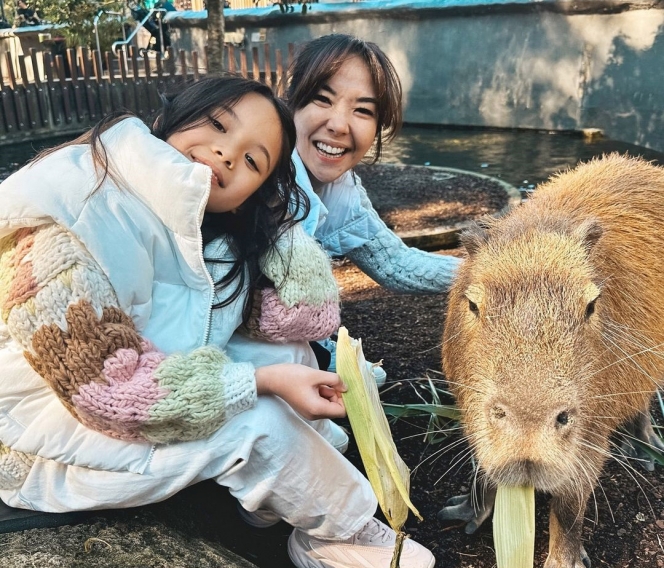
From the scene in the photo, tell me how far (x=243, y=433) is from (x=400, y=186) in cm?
487

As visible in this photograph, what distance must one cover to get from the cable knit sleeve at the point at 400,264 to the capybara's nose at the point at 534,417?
142 cm

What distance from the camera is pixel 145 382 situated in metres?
1.53

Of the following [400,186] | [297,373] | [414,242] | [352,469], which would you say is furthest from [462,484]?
[400,186]

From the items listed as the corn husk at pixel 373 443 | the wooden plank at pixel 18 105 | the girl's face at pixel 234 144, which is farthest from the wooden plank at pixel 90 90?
the corn husk at pixel 373 443

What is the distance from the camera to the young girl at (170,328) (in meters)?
1.50

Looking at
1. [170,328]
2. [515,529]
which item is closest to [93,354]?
[170,328]

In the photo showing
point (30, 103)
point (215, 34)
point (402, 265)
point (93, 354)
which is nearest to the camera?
point (93, 354)

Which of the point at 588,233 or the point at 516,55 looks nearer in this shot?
the point at 588,233

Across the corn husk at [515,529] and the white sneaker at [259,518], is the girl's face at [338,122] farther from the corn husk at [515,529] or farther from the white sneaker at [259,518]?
the corn husk at [515,529]

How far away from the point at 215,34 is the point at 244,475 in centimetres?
435

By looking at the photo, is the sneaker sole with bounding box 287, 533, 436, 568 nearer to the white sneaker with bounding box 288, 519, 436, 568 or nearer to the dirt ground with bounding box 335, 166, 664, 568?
the white sneaker with bounding box 288, 519, 436, 568

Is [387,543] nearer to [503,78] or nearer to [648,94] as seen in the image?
[648,94]

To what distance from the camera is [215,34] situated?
5.23 m

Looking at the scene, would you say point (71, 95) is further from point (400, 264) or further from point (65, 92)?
point (400, 264)
